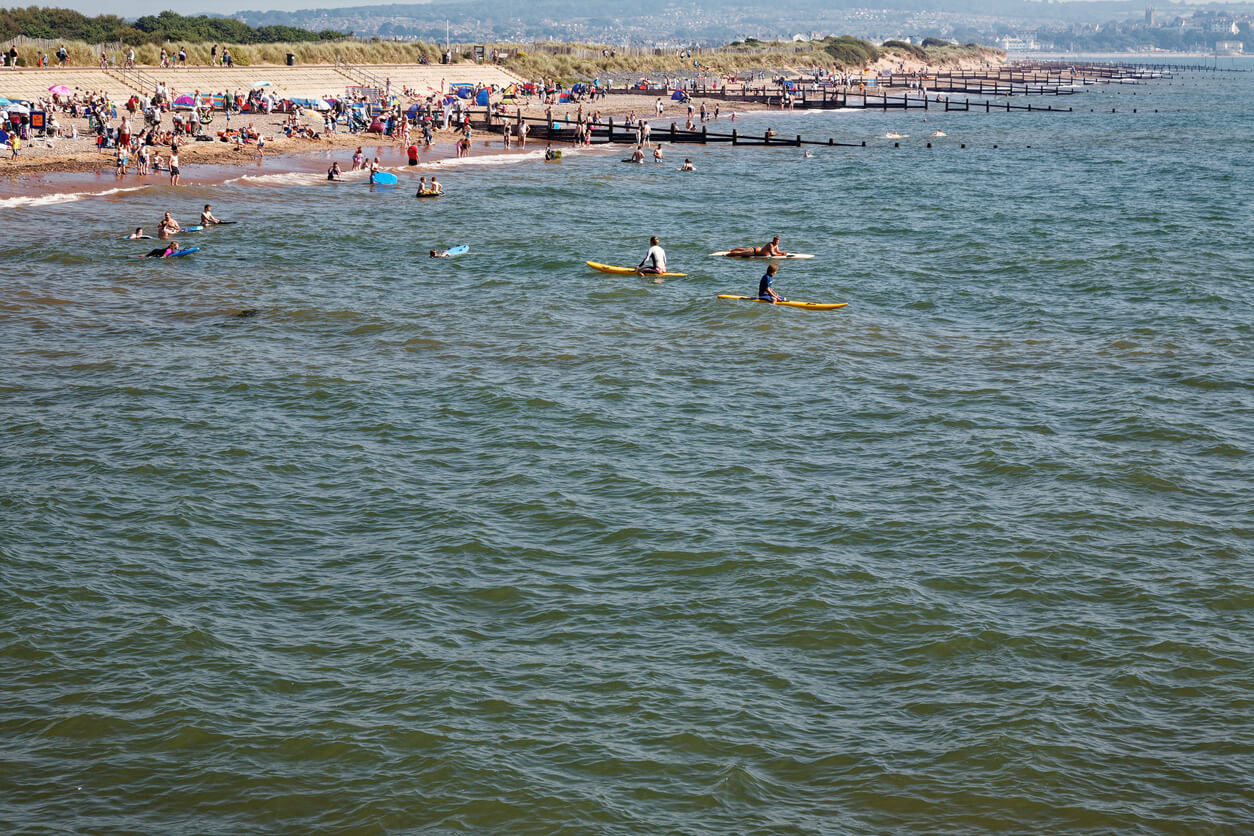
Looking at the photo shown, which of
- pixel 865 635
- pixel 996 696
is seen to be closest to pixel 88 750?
pixel 865 635

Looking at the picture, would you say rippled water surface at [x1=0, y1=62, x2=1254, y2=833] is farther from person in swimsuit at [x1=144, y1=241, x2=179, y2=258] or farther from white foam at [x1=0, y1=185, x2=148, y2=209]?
white foam at [x1=0, y1=185, x2=148, y2=209]

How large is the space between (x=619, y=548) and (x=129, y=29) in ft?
295

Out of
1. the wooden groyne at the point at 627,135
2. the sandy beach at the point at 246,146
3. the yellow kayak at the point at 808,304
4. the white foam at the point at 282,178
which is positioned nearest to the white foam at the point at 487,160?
the sandy beach at the point at 246,146

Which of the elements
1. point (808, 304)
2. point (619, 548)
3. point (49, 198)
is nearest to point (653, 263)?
point (808, 304)

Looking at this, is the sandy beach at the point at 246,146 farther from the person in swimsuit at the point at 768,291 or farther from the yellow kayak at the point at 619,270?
the person in swimsuit at the point at 768,291

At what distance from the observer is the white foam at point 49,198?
147 feet

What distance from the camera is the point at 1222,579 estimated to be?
17031 millimetres

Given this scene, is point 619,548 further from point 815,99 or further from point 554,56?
point 815,99

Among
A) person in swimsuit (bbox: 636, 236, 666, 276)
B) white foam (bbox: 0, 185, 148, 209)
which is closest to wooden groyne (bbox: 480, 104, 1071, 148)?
white foam (bbox: 0, 185, 148, 209)

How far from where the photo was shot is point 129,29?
91062mm

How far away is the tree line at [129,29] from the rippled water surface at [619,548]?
60.5m

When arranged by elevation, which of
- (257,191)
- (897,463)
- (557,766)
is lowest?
(557,766)

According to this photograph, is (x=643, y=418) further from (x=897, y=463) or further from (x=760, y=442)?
(x=897, y=463)

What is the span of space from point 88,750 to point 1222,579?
15926 millimetres
